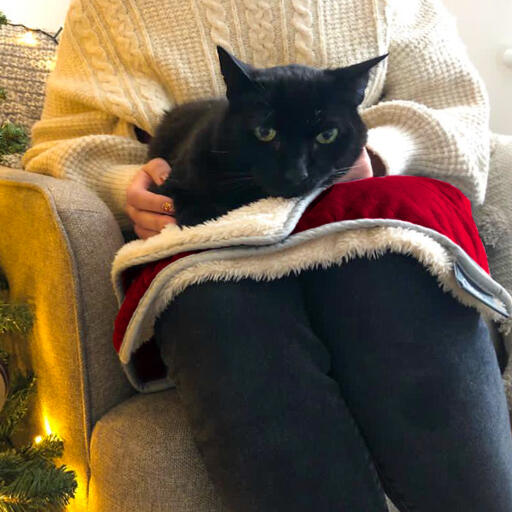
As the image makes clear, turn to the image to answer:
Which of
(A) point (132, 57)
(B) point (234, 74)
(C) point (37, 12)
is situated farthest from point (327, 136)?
(C) point (37, 12)

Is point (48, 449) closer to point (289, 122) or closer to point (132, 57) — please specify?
point (289, 122)

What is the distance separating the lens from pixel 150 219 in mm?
821

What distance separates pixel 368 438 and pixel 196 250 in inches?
12.9

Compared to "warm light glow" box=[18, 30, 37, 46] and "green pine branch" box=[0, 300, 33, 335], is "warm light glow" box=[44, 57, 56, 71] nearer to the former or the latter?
"warm light glow" box=[18, 30, 37, 46]

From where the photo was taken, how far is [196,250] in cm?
62

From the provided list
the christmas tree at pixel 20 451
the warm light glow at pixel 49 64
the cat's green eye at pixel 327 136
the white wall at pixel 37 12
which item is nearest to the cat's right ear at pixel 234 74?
the cat's green eye at pixel 327 136

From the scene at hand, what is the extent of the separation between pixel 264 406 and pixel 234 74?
18.4 inches

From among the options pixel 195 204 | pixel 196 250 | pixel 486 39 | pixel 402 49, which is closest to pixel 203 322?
pixel 196 250

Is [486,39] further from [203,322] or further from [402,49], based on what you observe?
[203,322]

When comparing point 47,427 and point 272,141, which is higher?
point 272,141

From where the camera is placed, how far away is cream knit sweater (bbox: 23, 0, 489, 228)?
0.97m

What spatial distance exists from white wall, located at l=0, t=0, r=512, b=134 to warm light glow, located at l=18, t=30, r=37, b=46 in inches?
12.1

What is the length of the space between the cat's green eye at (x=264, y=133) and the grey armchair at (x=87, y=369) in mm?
288

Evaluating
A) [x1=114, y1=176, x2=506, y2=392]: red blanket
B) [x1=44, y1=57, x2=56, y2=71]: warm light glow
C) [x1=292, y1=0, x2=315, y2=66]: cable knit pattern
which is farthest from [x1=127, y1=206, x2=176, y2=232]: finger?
[x1=44, y1=57, x2=56, y2=71]: warm light glow
